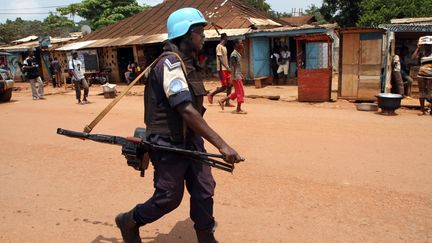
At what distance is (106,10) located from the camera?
31.9 metres

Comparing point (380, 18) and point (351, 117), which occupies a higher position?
point (380, 18)

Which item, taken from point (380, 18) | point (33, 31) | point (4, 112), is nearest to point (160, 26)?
point (4, 112)

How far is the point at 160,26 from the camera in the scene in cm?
1995

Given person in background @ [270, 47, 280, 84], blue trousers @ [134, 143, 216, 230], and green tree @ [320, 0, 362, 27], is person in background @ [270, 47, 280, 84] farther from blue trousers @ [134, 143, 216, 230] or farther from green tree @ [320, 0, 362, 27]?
blue trousers @ [134, 143, 216, 230]

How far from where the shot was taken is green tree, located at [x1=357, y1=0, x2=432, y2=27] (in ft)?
70.0

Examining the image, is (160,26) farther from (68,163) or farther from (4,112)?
(68,163)

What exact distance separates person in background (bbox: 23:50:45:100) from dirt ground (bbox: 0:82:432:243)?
6.03 metres

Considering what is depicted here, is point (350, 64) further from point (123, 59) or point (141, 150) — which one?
point (123, 59)

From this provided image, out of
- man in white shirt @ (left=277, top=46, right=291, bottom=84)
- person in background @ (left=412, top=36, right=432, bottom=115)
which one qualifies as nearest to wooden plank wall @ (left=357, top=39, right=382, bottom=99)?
person in background @ (left=412, top=36, right=432, bottom=115)

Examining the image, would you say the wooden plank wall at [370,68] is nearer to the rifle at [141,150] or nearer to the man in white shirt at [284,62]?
the man in white shirt at [284,62]

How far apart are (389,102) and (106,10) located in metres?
28.1

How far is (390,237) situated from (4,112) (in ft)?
35.2

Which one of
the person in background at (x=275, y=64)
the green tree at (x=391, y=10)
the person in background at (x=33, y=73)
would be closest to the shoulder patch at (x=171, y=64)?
the person in background at (x=33, y=73)

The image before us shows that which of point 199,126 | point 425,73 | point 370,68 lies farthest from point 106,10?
point 199,126
